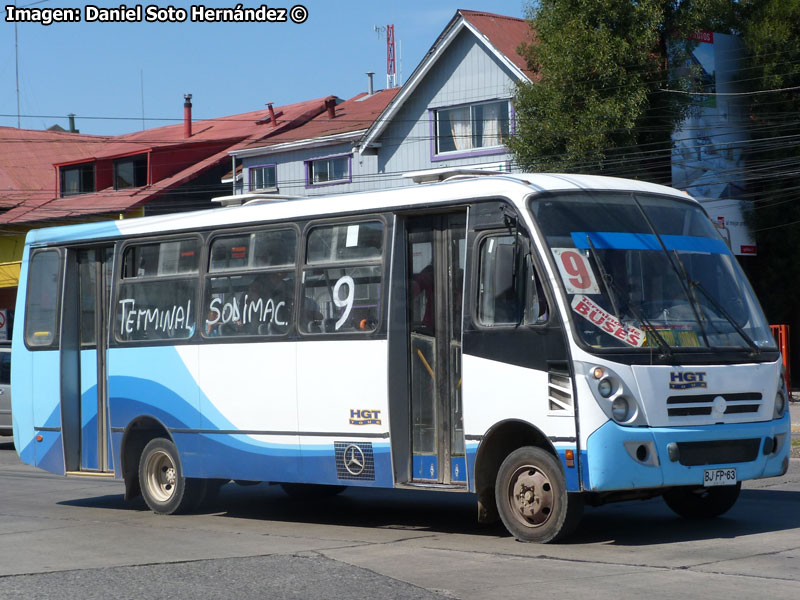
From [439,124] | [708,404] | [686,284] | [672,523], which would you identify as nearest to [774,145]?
[439,124]

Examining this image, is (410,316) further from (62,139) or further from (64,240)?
(62,139)

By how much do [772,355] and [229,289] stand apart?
538cm

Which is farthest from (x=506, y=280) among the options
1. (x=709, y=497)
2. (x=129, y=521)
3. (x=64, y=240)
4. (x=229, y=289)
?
(x=64, y=240)

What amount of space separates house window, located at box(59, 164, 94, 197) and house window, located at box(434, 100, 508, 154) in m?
17.7

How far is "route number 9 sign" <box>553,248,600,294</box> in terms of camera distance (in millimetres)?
9609

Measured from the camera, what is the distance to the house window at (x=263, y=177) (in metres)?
42.4

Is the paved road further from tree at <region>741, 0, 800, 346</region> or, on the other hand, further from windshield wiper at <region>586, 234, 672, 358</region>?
tree at <region>741, 0, 800, 346</region>

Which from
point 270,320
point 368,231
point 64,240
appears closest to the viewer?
point 368,231

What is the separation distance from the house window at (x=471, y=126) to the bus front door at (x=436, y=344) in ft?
75.9

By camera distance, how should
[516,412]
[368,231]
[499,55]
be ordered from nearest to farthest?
[516,412], [368,231], [499,55]

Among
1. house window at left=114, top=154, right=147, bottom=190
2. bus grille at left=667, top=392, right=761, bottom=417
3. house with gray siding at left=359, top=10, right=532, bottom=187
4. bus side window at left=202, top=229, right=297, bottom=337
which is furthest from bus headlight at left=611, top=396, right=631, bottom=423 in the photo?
house window at left=114, top=154, right=147, bottom=190

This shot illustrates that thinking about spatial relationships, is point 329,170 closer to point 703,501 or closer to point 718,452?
point 703,501

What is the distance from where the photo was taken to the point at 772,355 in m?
10.2

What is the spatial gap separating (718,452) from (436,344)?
257 centimetres
